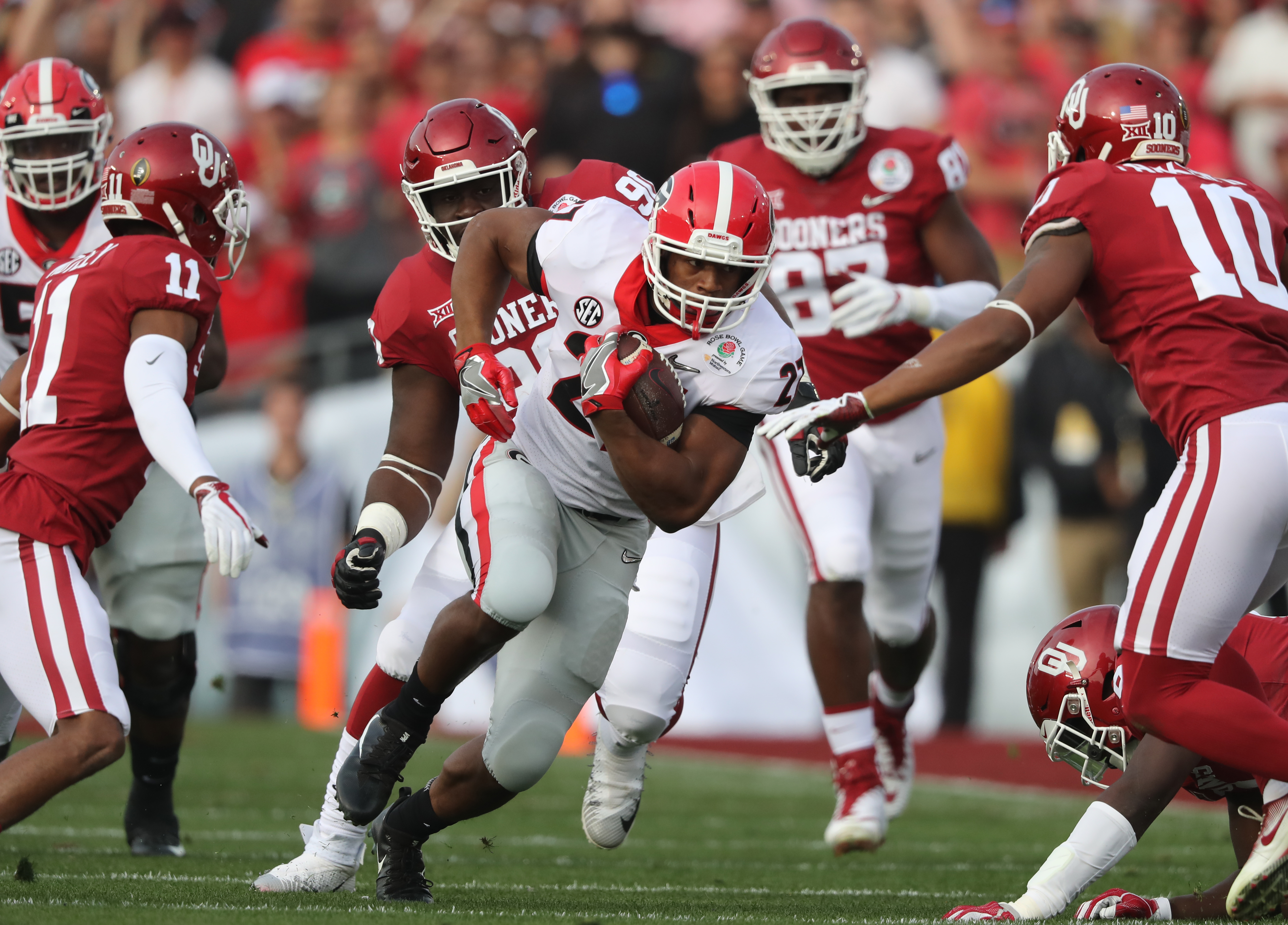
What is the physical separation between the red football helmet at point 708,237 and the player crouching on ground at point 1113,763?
45.8 inches

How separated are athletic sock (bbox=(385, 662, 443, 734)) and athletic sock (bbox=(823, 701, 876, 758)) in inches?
79.8

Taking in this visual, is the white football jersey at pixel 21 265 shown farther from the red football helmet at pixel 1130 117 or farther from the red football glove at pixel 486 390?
the red football helmet at pixel 1130 117

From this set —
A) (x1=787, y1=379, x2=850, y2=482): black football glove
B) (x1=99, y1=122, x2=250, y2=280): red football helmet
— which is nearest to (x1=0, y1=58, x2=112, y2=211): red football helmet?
(x1=99, y1=122, x2=250, y2=280): red football helmet

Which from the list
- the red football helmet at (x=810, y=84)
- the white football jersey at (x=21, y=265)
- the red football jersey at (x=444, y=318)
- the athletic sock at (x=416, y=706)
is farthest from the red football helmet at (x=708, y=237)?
the white football jersey at (x=21, y=265)

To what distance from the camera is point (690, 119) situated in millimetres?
10367

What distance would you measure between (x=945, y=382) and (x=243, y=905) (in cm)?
196

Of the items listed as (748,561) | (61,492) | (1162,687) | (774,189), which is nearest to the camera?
(1162,687)

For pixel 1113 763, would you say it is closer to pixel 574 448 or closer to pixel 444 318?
pixel 574 448

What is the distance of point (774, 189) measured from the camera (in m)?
6.15

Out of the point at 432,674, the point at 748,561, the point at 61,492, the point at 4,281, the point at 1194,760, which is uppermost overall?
the point at 4,281

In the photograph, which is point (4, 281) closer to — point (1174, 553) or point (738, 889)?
point (738, 889)

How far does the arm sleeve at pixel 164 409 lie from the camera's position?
13.6 ft

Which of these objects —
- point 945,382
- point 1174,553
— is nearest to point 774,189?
point 945,382

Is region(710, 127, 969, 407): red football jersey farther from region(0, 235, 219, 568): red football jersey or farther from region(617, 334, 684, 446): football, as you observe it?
region(0, 235, 219, 568): red football jersey
